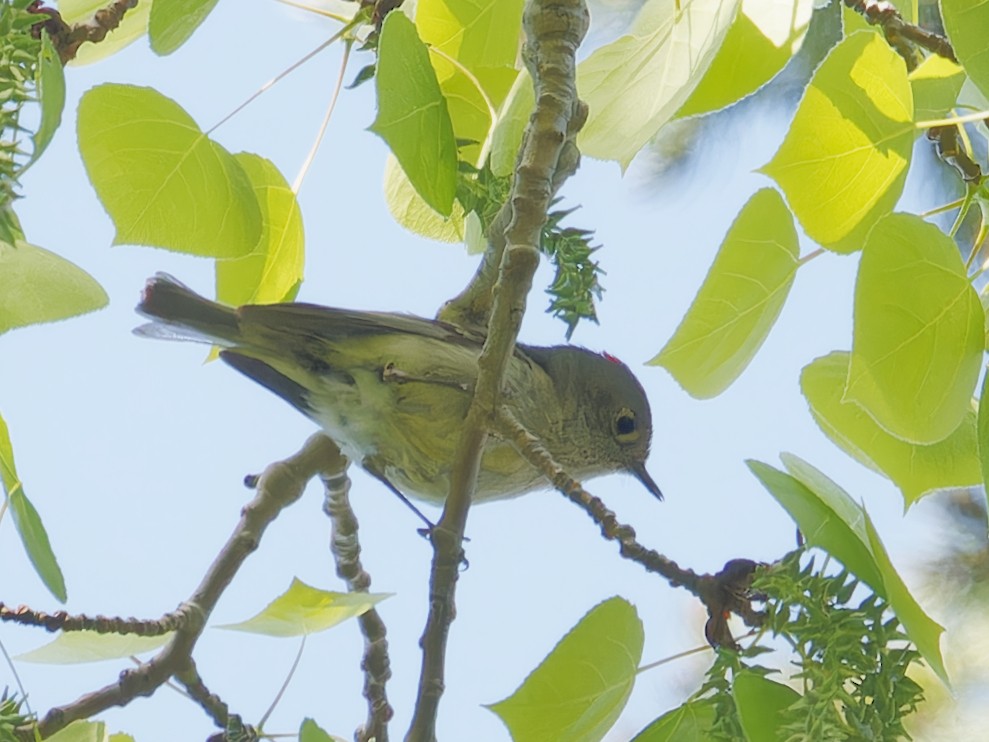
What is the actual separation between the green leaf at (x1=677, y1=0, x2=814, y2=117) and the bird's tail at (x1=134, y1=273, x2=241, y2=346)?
2.02 ft

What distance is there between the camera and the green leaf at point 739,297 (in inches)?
30.8

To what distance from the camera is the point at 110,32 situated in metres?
1.05

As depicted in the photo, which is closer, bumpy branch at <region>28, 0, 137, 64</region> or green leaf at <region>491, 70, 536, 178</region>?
bumpy branch at <region>28, 0, 137, 64</region>

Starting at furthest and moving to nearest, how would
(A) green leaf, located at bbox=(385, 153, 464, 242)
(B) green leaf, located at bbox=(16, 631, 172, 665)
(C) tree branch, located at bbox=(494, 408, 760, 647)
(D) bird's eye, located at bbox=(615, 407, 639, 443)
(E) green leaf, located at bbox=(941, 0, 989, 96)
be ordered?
(D) bird's eye, located at bbox=(615, 407, 639, 443) → (A) green leaf, located at bbox=(385, 153, 464, 242) → (B) green leaf, located at bbox=(16, 631, 172, 665) → (C) tree branch, located at bbox=(494, 408, 760, 647) → (E) green leaf, located at bbox=(941, 0, 989, 96)

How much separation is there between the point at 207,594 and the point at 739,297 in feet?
1.83

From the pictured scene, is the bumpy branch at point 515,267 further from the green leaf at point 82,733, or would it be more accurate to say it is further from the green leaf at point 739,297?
the green leaf at point 82,733

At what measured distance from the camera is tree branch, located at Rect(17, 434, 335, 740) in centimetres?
93

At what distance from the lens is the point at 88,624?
35.3 inches

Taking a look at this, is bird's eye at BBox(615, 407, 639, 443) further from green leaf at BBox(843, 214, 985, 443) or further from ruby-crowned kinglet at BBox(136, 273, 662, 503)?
green leaf at BBox(843, 214, 985, 443)

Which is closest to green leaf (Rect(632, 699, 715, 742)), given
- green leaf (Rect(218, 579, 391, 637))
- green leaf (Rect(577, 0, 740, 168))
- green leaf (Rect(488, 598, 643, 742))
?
green leaf (Rect(488, 598, 643, 742))

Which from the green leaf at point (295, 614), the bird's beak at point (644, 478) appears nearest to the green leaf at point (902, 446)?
the green leaf at point (295, 614)

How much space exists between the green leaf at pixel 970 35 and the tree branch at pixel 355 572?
763 millimetres

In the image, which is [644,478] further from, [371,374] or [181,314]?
[181,314]

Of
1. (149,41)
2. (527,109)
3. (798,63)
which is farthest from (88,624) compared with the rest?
(798,63)
